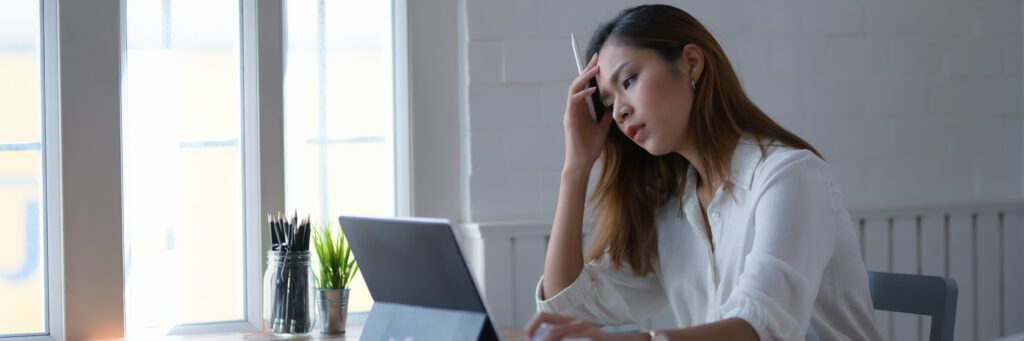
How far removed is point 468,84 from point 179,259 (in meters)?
0.75

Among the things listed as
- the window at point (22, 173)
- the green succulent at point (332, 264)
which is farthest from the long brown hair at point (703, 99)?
the window at point (22, 173)

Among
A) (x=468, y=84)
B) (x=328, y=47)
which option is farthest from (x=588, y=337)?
(x=328, y=47)

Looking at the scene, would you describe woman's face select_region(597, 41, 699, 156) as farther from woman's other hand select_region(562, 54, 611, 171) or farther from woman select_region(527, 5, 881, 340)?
woman's other hand select_region(562, 54, 611, 171)

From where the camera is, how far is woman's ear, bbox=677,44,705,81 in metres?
1.61

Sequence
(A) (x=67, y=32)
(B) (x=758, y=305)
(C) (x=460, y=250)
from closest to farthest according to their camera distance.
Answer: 1. (C) (x=460, y=250)
2. (B) (x=758, y=305)
3. (A) (x=67, y=32)

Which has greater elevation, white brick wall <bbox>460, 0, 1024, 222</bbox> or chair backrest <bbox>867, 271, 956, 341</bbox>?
white brick wall <bbox>460, 0, 1024, 222</bbox>

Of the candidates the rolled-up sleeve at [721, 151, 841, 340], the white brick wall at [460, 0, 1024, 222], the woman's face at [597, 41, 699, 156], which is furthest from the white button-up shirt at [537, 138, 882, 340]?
the white brick wall at [460, 0, 1024, 222]

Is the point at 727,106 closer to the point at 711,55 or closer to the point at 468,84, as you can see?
the point at 711,55

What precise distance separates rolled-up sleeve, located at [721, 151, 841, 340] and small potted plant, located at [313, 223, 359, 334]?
38.2 inches

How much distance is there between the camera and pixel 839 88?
2.72m

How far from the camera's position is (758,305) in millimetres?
1352

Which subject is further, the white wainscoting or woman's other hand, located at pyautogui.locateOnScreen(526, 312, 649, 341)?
the white wainscoting

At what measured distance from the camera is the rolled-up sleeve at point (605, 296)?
72.7 inches

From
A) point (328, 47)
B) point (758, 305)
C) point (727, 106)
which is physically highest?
point (328, 47)
